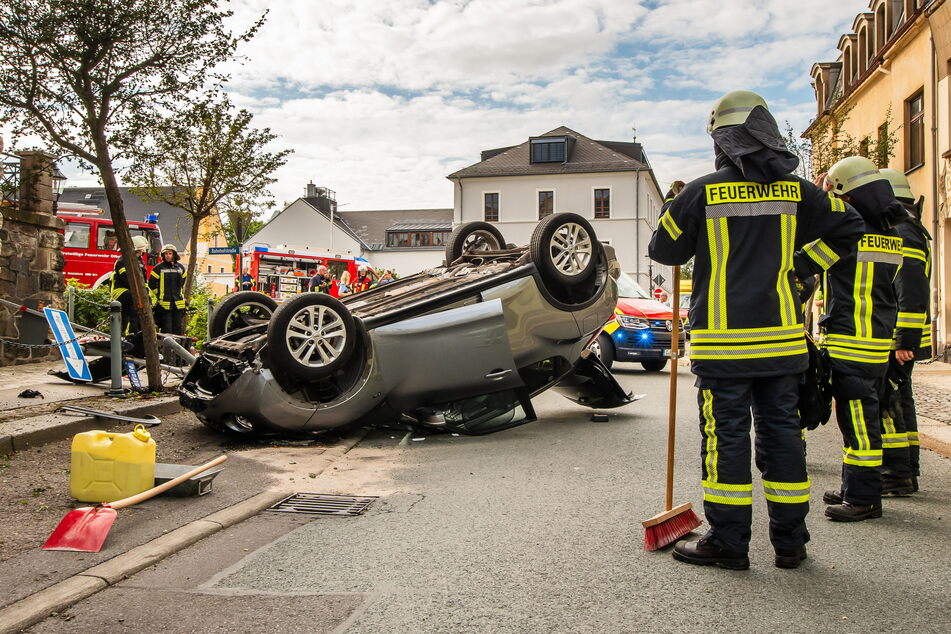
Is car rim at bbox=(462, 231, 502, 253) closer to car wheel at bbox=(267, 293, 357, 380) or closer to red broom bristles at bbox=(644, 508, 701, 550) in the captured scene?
car wheel at bbox=(267, 293, 357, 380)

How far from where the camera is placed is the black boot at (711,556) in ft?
11.3

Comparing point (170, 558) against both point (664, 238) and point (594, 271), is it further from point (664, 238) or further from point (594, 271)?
point (594, 271)

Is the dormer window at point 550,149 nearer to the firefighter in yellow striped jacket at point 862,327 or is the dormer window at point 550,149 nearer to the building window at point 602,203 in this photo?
the building window at point 602,203

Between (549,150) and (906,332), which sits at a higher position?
(549,150)

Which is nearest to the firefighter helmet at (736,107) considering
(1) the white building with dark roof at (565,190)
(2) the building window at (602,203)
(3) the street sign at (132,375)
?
(3) the street sign at (132,375)

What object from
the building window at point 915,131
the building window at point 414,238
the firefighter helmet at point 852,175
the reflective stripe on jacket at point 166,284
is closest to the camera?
the firefighter helmet at point 852,175

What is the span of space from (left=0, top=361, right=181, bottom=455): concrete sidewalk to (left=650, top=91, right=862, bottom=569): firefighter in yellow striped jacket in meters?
4.69

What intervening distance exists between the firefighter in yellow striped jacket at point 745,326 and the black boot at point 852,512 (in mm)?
912

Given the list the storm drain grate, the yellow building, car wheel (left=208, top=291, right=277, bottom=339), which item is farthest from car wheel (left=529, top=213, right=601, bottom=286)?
the yellow building

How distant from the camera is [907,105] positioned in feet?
66.1

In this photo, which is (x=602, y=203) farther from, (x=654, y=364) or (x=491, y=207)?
(x=654, y=364)

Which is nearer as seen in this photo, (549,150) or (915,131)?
(915,131)

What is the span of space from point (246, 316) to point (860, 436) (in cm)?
588

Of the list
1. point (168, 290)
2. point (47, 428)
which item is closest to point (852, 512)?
point (47, 428)
